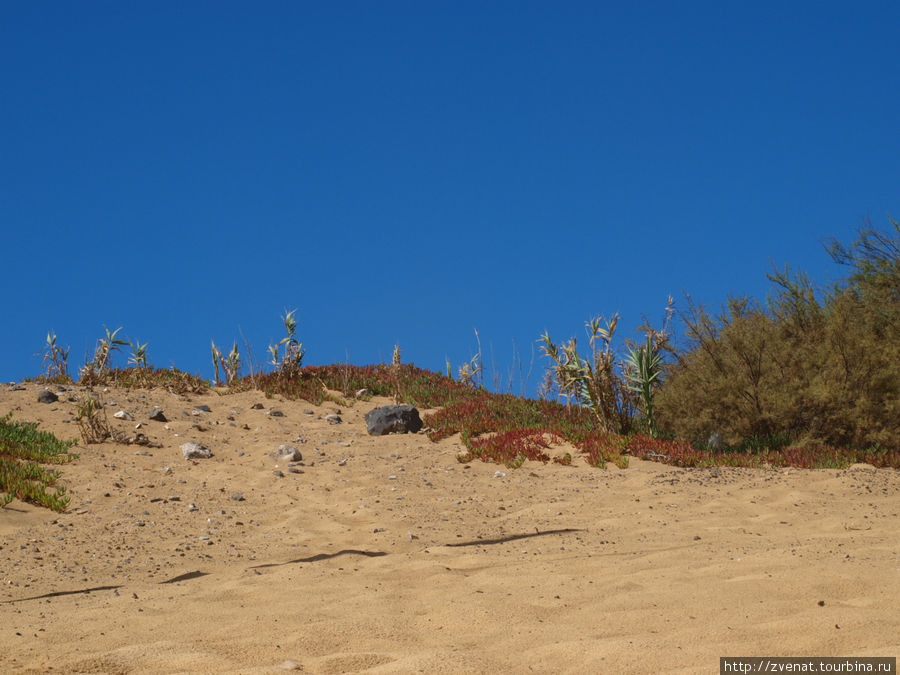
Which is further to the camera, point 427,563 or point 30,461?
point 30,461

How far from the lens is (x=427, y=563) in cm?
659

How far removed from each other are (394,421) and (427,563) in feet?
22.0

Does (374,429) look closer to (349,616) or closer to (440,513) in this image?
(440,513)

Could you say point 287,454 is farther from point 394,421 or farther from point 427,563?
point 427,563

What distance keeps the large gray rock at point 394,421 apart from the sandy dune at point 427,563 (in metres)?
0.70

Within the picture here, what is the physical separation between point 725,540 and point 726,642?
316 cm

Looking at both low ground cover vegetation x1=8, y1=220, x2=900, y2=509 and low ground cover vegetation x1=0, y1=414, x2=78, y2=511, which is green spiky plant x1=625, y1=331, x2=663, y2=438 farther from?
low ground cover vegetation x1=0, y1=414, x2=78, y2=511

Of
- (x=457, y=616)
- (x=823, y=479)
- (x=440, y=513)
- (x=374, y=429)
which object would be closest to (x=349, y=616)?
(x=457, y=616)

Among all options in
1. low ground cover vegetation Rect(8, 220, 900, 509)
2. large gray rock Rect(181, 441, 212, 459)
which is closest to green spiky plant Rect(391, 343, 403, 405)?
low ground cover vegetation Rect(8, 220, 900, 509)

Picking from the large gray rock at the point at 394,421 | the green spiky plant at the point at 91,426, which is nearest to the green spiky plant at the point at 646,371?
the large gray rock at the point at 394,421

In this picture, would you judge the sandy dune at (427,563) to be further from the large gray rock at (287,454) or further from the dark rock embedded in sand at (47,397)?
the dark rock embedded in sand at (47,397)

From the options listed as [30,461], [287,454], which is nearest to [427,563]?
[287,454]

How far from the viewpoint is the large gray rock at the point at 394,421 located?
43.4 ft

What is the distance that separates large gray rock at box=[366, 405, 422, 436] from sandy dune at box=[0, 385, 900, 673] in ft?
2.31
